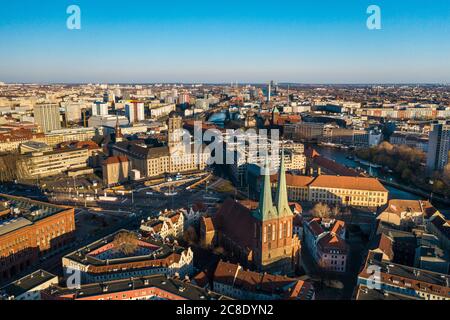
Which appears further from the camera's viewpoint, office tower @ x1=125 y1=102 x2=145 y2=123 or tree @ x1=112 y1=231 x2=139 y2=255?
office tower @ x1=125 y1=102 x2=145 y2=123

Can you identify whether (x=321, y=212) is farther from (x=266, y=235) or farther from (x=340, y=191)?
(x=266, y=235)

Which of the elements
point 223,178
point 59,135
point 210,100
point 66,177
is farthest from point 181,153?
point 210,100

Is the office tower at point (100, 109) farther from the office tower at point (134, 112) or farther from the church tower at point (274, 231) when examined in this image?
the church tower at point (274, 231)

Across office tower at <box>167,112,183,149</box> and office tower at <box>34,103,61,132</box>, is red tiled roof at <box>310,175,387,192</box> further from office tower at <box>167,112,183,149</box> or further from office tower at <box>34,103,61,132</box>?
office tower at <box>34,103,61,132</box>

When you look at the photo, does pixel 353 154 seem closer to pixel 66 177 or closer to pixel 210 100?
pixel 66 177

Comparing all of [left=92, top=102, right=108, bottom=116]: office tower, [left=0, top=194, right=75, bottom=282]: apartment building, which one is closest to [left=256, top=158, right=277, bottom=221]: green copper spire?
[left=0, top=194, right=75, bottom=282]: apartment building

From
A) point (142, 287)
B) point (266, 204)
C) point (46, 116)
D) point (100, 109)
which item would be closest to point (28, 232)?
point (142, 287)
